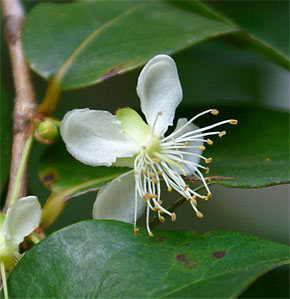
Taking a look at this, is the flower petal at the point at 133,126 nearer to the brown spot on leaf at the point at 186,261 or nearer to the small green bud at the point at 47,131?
the small green bud at the point at 47,131

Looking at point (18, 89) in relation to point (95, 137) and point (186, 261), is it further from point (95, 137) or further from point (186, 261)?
point (186, 261)

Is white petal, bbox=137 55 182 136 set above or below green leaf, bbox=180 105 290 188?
above

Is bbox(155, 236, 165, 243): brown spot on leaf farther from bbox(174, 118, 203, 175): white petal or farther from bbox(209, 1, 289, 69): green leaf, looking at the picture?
bbox(209, 1, 289, 69): green leaf

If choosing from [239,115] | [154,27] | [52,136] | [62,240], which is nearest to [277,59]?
[239,115]

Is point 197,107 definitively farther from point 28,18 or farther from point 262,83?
point 262,83

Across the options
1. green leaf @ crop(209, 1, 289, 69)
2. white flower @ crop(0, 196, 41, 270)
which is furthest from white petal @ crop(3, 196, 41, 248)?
green leaf @ crop(209, 1, 289, 69)

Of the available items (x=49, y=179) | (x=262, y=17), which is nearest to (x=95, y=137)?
(x=49, y=179)
